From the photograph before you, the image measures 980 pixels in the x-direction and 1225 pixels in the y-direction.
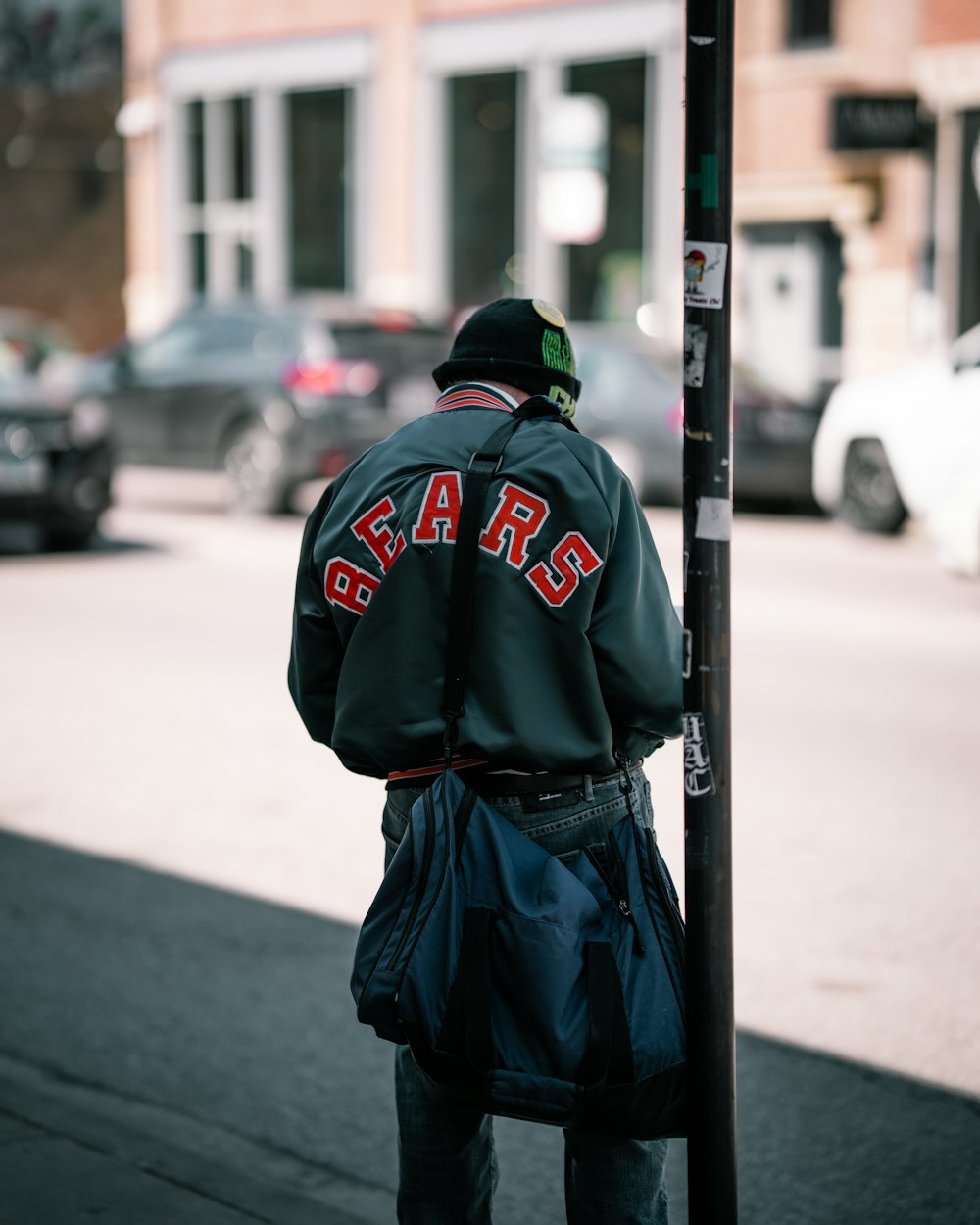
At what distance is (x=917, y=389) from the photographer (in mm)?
12953

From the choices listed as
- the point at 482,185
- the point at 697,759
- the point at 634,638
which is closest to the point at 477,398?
the point at 634,638

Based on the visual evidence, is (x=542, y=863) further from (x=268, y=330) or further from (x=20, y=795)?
(x=268, y=330)

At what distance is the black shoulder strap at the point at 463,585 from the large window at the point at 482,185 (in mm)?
23448

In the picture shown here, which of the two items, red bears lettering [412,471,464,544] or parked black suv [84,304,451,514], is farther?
parked black suv [84,304,451,514]

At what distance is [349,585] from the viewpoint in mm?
2721

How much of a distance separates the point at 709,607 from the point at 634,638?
123 mm

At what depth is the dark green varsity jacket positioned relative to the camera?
2.59 metres

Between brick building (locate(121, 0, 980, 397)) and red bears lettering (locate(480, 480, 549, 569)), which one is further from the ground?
brick building (locate(121, 0, 980, 397))

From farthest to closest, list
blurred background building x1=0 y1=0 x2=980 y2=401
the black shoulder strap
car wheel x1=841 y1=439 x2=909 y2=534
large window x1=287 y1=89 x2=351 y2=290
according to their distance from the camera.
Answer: large window x1=287 y1=89 x2=351 y2=290 < blurred background building x1=0 y1=0 x2=980 y2=401 < car wheel x1=841 y1=439 x2=909 y2=534 < the black shoulder strap

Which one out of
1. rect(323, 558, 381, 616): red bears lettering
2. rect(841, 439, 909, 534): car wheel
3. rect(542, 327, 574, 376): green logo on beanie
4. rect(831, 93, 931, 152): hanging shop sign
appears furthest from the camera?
rect(831, 93, 931, 152): hanging shop sign

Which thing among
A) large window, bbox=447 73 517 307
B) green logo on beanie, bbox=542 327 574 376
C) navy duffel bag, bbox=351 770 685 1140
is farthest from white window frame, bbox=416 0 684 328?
navy duffel bag, bbox=351 770 685 1140

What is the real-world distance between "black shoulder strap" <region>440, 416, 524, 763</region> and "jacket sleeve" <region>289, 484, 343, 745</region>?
0.29 meters

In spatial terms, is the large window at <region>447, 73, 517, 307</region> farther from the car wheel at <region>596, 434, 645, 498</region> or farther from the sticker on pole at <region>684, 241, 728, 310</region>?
the sticker on pole at <region>684, 241, 728, 310</region>

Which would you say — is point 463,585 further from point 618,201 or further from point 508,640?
point 618,201
